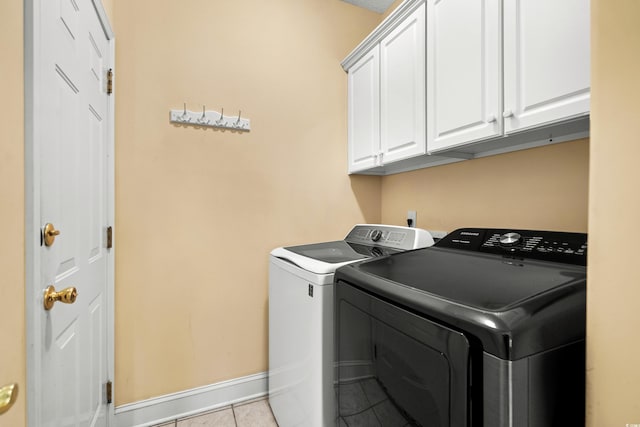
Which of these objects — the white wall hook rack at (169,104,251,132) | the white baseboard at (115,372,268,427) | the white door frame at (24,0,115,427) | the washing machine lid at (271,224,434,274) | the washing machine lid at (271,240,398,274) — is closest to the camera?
the white door frame at (24,0,115,427)

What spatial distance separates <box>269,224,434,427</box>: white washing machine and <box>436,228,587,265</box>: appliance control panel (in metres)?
0.25

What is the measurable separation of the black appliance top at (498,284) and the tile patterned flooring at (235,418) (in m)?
1.21

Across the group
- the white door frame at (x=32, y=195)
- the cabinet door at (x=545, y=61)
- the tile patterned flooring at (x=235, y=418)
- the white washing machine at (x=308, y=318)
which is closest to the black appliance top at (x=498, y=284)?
the white washing machine at (x=308, y=318)

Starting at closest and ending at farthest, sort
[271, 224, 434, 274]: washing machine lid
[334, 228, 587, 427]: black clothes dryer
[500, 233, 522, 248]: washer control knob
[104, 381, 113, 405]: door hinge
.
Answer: [334, 228, 587, 427]: black clothes dryer → [500, 233, 522, 248]: washer control knob → [271, 224, 434, 274]: washing machine lid → [104, 381, 113, 405]: door hinge

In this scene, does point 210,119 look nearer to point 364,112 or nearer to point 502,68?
point 364,112

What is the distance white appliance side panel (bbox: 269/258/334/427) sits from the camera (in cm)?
119

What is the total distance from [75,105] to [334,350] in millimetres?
1353

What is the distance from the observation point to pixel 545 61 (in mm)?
1027

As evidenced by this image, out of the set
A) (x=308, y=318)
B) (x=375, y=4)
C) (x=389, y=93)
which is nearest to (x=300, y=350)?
(x=308, y=318)

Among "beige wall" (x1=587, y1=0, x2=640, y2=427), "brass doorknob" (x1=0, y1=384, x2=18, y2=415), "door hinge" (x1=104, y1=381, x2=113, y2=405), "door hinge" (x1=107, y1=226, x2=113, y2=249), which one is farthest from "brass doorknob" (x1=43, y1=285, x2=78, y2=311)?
"beige wall" (x1=587, y1=0, x2=640, y2=427)

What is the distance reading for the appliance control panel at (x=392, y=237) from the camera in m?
1.53

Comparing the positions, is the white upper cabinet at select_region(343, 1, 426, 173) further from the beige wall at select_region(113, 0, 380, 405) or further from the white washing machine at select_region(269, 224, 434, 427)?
the white washing machine at select_region(269, 224, 434, 427)

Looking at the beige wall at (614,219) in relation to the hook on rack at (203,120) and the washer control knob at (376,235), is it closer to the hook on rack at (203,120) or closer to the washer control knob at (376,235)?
the washer control knob at (376,235)

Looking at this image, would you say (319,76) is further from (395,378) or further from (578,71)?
(395,378)
